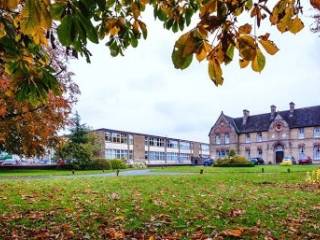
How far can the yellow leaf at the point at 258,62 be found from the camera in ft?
7.55

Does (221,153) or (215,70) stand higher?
(215,70)

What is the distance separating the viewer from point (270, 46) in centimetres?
219

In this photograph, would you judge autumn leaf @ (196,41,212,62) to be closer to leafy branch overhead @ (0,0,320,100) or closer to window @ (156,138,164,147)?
leafy branch overhead @ (0,0,320,100)

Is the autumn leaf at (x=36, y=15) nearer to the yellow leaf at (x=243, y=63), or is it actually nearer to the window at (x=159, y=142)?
the yellow leaf at (x=243, y=63)

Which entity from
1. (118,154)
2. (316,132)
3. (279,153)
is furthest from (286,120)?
(118,154)

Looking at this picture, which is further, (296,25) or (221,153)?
(221,153)

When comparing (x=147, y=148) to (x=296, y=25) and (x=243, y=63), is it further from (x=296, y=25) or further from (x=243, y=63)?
(x=243, y=63)

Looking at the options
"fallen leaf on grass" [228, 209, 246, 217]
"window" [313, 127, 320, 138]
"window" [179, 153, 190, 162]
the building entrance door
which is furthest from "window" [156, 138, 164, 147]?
"fallen leaf on grass" [228, 209, 246, 217]

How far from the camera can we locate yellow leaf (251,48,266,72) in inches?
90.7

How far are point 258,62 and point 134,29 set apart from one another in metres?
2.39

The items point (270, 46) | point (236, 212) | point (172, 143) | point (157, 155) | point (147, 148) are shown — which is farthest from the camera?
point (172, 143)

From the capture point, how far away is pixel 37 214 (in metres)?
8.50

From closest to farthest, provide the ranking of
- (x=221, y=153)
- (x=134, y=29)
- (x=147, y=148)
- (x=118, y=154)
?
1. (x=134, y=29)
2. (x=118, y=154)
3. (x=221, y=153)
4. (x=147, y=148)

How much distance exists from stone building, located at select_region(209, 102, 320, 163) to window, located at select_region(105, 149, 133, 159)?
17.9 m
